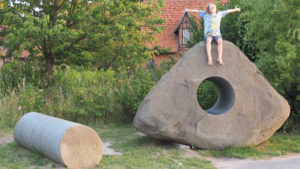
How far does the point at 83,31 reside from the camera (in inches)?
440

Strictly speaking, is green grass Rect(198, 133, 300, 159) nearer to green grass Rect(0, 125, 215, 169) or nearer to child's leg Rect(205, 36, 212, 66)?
green grass Rect(0, 125, 215, 169)

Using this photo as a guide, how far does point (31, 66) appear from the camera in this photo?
11844mm

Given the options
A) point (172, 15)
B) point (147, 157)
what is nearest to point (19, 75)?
point (147, 157)

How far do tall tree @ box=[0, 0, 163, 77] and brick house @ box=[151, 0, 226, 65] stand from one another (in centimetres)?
1031

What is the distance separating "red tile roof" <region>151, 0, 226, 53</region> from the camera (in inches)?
908

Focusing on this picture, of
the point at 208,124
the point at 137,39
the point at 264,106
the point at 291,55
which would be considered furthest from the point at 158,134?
the point at 137,39

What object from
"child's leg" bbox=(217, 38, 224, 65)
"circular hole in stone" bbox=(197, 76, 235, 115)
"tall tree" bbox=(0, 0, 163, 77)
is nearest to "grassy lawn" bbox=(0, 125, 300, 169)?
"circular hole in stone" bbox=(197, 76, 235, 115)

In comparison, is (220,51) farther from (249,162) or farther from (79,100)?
(79,100)

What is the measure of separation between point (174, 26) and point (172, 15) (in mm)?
842

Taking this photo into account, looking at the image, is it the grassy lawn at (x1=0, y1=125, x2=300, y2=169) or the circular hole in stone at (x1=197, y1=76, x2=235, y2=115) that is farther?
the circular hole in stone at (x1=197, y1=76, x2=235, y2=115)

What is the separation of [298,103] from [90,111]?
5.64 m

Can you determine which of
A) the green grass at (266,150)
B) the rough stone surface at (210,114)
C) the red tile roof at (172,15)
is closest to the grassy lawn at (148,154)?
the green grass at (266,150)

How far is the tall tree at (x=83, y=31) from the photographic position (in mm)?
10359

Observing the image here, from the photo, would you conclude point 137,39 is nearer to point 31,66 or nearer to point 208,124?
point 31,66
